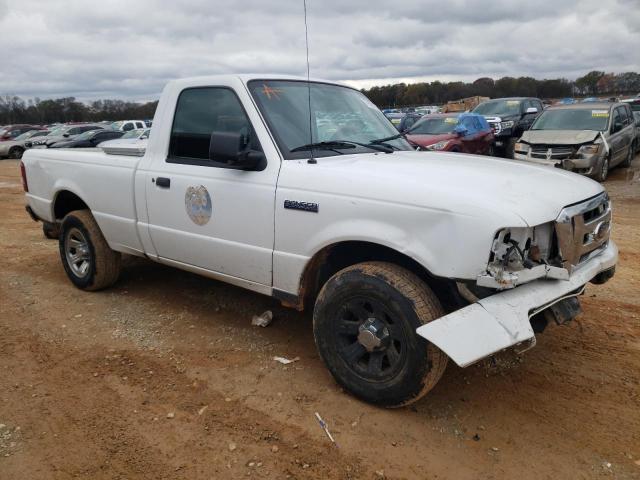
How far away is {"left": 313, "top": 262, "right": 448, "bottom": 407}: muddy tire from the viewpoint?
9.27 feet

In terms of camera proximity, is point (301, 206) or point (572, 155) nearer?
point (301, 206)

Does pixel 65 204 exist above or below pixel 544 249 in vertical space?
below

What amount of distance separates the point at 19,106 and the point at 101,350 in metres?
71.8

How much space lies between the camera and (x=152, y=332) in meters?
4.29

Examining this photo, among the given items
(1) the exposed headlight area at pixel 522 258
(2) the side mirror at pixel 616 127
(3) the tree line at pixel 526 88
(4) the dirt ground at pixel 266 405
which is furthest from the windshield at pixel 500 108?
(3) the tree line at pixel 526 88

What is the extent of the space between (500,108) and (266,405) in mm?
15323

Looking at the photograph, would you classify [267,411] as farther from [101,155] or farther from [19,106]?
[19,106]

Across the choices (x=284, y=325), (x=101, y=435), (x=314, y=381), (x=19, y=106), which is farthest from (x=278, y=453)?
(x=19, y=106)

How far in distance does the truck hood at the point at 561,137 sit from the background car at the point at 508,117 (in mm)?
2051

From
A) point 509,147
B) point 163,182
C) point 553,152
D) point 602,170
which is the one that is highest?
point 163,182

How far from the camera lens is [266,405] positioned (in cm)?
320

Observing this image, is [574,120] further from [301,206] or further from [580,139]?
[301,206]

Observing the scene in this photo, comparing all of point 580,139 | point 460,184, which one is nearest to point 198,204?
point 460,184

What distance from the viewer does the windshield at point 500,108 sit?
16031 millimetres
